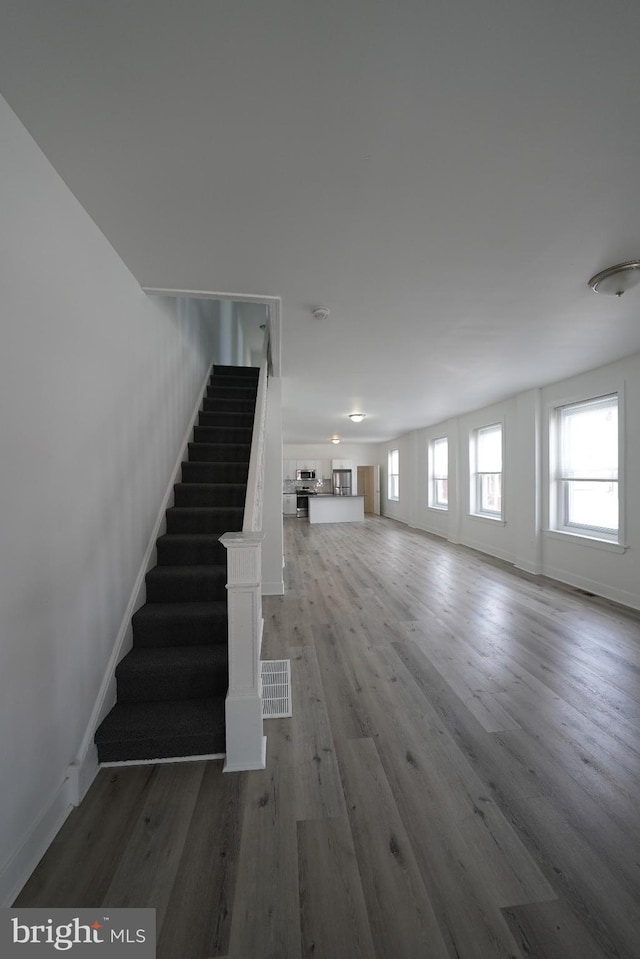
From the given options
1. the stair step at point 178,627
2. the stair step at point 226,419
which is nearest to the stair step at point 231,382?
the stair step at point 226,419

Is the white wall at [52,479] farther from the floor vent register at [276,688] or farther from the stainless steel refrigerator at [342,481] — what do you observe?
the stainless steel refrigerator at [342,481]

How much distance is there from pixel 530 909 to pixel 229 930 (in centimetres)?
92

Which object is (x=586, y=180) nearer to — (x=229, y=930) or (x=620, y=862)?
(x=620, y=862)

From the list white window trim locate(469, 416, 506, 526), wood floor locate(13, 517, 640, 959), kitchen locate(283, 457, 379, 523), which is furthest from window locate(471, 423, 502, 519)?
kitchen locate(283, 457, 379, 523)

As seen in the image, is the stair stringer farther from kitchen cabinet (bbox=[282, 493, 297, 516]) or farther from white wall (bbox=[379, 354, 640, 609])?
kitchen cabinet (bbox=[282, 493, 297, 516])

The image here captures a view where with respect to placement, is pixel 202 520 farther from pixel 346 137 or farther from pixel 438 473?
pixel 438 473

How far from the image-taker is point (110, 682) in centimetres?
177

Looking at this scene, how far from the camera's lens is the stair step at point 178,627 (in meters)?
2.05

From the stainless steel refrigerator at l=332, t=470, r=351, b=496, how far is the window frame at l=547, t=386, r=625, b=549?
735cm

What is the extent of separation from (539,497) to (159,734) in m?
4.98

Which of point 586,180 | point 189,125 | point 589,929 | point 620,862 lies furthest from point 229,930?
point 586,180

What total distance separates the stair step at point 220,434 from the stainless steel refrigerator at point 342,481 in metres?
7.93

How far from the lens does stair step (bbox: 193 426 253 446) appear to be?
371 cm

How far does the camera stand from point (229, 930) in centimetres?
103
